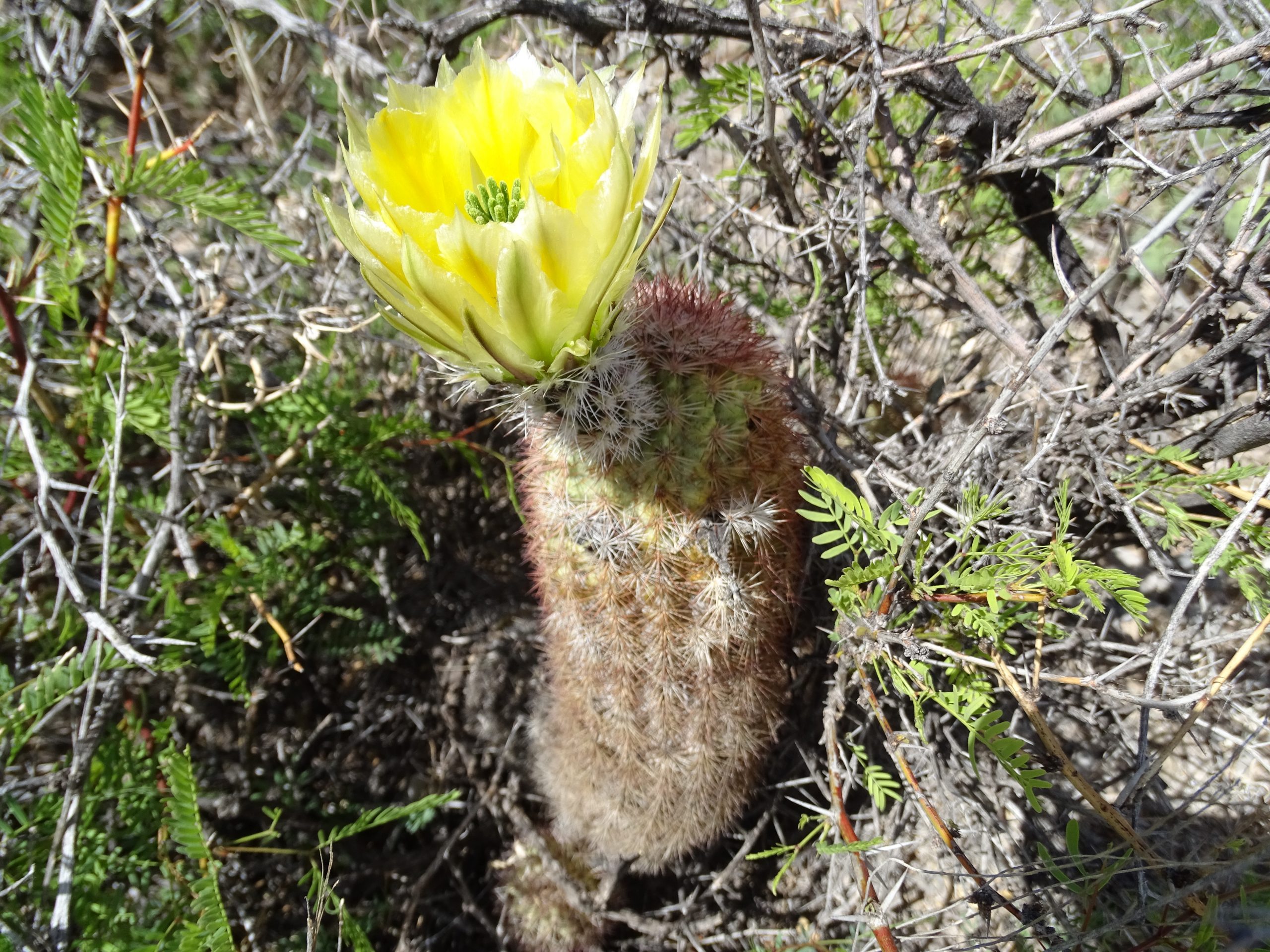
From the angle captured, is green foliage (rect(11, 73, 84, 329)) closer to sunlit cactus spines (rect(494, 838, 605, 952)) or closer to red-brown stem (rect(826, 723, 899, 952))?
sunlit cactus spines (rect(494, 838, 605, 952))

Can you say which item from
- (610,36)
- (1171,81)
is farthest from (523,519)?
(1171,81)

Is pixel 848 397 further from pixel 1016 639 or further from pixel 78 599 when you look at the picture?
pixel 78 599

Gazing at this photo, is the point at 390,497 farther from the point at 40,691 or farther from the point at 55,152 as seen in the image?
the point at 55,152

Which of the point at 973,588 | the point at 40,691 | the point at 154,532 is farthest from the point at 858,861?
the point at 154,532

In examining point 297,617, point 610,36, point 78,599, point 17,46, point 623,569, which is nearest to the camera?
point 623,569

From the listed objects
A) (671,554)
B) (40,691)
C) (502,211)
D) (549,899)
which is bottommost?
(549,899)

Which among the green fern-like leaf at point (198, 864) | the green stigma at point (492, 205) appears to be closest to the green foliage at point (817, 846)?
the green fern-like leaf at point (198, 864)

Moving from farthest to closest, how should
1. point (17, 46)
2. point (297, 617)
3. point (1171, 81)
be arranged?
point (17, 46) < point (297, 617) < point (1171, 81)

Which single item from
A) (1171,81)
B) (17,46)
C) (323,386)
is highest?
(17,46)
